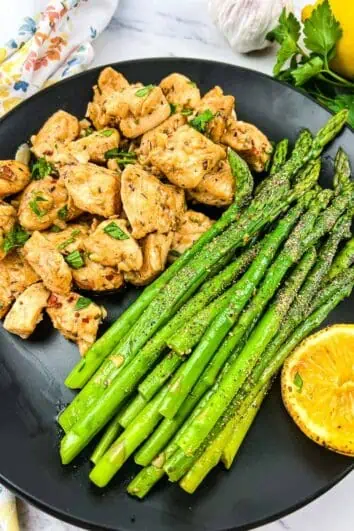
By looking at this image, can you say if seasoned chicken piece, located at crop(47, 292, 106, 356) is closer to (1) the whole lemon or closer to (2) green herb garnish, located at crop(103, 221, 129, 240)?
(2) green herb garnish, located at crop(103, 221, 129, 240)

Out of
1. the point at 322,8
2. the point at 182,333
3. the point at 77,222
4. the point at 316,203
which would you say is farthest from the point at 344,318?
the point at 322,8

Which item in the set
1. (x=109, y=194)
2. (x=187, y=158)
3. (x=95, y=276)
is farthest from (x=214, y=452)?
(x=187, y=158)

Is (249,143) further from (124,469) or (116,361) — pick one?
(124,469)

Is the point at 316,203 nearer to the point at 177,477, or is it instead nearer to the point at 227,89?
the point at 227,89

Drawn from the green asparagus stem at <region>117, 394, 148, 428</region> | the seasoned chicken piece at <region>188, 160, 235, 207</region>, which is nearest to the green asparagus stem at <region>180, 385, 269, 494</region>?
the green asparagus stem at <region>117, 394, 148, 428</region>

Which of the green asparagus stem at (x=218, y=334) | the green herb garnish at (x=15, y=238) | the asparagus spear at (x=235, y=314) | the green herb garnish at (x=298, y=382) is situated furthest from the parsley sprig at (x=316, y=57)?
the green herb garnish at (x=15, y=238)

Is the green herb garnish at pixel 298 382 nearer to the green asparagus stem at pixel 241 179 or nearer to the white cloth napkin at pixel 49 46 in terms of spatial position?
the green asparagus stem at pixel 241 179
